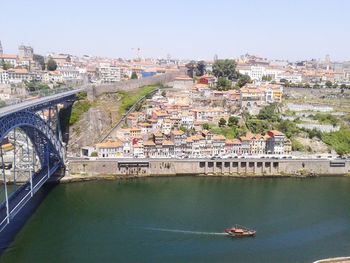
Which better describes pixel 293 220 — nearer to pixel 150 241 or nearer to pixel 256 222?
pixel 256 222

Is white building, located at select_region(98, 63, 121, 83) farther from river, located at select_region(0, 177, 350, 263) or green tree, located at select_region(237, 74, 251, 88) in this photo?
river, located at select_region(0, 177, 350, 263)

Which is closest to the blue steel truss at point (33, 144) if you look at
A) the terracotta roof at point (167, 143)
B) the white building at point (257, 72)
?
the terracotta roof at point (167, 143)

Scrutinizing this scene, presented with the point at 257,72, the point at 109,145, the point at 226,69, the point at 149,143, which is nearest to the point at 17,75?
the point at 109,145

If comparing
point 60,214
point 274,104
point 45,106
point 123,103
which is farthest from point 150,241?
point 274,104

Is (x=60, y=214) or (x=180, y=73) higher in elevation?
(x=180, y=73)

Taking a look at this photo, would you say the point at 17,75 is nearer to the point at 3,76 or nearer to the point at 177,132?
the point at 3,76

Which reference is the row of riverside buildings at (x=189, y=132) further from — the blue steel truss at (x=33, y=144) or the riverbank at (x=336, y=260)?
the riverbank at (x=336, y=260)

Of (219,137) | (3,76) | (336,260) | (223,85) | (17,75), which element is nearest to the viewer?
(336,260)
